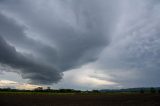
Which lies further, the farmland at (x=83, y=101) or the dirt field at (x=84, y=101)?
the farmland at (x=83, y=101)

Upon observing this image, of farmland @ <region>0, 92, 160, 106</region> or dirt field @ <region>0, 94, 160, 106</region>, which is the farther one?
farmland @ <region>0, 92, 160, 106</region>

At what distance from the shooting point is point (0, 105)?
47.8m

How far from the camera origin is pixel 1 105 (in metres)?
47.9

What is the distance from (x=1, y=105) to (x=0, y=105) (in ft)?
0.63
